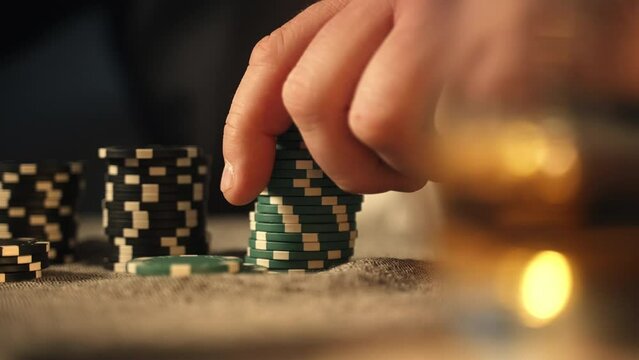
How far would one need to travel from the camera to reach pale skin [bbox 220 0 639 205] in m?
1.20

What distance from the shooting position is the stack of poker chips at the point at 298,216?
5.33 ft

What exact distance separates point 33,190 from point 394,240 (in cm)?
97

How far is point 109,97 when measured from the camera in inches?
127

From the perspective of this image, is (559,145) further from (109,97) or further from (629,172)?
(109,97)

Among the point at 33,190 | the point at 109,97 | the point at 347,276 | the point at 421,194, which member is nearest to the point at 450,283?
the point at 347,276

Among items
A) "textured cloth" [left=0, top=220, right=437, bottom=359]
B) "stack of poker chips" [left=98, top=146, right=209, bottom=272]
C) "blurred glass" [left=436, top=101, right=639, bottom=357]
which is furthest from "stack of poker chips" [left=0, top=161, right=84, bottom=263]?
"blurred glass" [left=436, top=101, right=639, bottom=357]

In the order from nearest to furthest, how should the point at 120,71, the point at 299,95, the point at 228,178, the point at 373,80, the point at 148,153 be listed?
the point at 373,80
the point at 299,95
the point at 228,178
the point at 148,153
the point at 120,71

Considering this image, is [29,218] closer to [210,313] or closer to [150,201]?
[150,201]

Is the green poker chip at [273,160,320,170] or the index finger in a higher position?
the index finger

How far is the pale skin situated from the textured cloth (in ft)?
0.66

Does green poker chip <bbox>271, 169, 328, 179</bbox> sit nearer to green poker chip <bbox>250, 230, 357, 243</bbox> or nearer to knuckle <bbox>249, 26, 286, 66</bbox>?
green poker chip <bbox>250, 230, 357, 243</bbox>

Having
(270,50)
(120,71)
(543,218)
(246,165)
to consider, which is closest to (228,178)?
(246,165)

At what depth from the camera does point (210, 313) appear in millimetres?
1050

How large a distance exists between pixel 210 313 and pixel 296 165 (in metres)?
0.62
